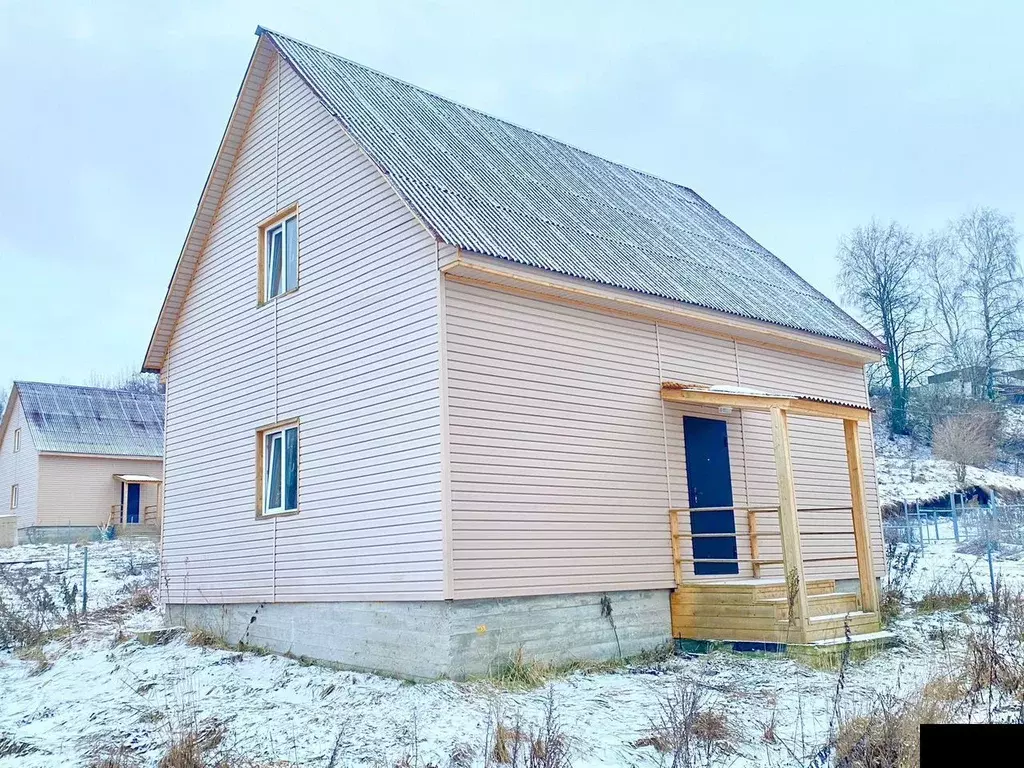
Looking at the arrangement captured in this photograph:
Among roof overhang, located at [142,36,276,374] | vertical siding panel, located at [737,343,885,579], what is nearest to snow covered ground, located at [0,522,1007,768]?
vertical siding panel, located at [737,343,885,579]

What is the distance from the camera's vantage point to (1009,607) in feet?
43.5

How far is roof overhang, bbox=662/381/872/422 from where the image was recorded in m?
12.3

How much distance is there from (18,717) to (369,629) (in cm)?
409

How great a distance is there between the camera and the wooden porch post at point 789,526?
37.8ft

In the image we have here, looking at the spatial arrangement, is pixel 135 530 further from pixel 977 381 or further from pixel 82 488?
pixel 977 381

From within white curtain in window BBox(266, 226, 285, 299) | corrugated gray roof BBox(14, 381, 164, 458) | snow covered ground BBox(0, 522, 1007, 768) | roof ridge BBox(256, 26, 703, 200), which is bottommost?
snow covered ground BBox(0, 522, 1007, 768)

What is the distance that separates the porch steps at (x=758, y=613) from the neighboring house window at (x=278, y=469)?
17.8ft

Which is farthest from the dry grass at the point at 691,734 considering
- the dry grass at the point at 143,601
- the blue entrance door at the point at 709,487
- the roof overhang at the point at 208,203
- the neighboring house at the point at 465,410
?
the dry grass at the point at 143,601

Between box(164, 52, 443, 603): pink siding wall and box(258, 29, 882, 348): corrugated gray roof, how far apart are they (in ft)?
1.47

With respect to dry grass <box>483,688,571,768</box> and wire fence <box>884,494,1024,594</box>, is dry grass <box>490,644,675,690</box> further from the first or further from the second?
wire fence <box>884,494,1024,594</box>

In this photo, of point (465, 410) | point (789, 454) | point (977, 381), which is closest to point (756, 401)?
point (789, 454)

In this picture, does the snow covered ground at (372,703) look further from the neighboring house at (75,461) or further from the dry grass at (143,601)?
the neighboring house at (75,461)

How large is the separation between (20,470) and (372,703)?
35.1 m

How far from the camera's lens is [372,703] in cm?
1023
